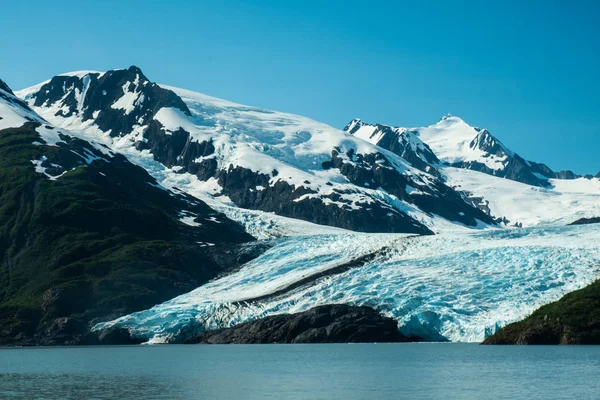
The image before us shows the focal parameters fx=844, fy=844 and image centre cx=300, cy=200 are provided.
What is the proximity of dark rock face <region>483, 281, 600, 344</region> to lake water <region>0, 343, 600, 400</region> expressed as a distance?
182 inches

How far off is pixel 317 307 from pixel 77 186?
9148 centimetres

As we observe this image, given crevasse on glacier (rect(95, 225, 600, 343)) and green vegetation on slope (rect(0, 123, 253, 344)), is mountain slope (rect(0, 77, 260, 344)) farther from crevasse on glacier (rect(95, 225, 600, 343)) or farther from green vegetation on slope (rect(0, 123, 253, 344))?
crevasse on glacier (rect(95, 225, 600, 343))

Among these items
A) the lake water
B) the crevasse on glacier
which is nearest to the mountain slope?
the crevasse on glacier

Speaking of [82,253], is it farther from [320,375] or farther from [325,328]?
[320,375]

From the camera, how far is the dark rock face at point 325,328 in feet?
362

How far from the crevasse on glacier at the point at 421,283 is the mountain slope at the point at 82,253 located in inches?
303

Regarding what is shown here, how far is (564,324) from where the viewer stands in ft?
292

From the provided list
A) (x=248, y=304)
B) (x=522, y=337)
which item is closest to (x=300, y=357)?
(x=522, y=337)

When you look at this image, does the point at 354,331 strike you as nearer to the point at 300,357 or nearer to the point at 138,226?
the point at 300,357

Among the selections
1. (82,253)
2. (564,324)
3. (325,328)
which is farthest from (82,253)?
(564,324)

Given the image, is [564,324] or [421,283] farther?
[421,283]

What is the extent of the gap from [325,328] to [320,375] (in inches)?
2005

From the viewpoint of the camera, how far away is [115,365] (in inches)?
3068

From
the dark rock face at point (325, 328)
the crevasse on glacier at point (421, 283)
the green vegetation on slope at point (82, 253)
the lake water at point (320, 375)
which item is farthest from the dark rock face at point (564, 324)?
the green vegetation on slope at point (82, 253)
